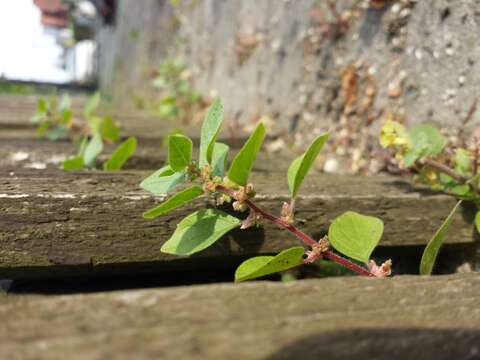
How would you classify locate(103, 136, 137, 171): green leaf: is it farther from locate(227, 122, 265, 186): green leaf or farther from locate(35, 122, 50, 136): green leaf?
locate(35, 122, 50, 136): green leaf

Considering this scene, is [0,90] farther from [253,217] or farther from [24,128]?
[253,217]

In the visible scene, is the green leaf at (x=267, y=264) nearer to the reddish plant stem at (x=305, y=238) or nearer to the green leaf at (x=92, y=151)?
the reddish plant stem at (x=305, y=238)

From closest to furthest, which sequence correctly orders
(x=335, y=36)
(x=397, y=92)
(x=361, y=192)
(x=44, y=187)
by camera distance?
(x=44, y=187)
(x=361, y=192)
(x=397, y=92)
(x=335, y=36)

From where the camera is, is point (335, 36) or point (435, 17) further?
point (335, 36)

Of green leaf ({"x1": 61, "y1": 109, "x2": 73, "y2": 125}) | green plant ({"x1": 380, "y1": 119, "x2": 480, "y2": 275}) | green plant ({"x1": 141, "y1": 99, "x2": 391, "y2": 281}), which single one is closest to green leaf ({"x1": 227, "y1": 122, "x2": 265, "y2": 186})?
green plant ({"x1": 141, "y1": 99, "x2": 391, "y2": 281})

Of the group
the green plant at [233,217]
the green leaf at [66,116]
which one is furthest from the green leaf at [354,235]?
the green leaf at [66,116]

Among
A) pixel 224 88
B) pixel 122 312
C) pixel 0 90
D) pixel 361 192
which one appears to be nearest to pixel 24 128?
pixel 224 88

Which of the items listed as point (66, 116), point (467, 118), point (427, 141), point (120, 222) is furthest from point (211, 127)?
point (66, 116)
